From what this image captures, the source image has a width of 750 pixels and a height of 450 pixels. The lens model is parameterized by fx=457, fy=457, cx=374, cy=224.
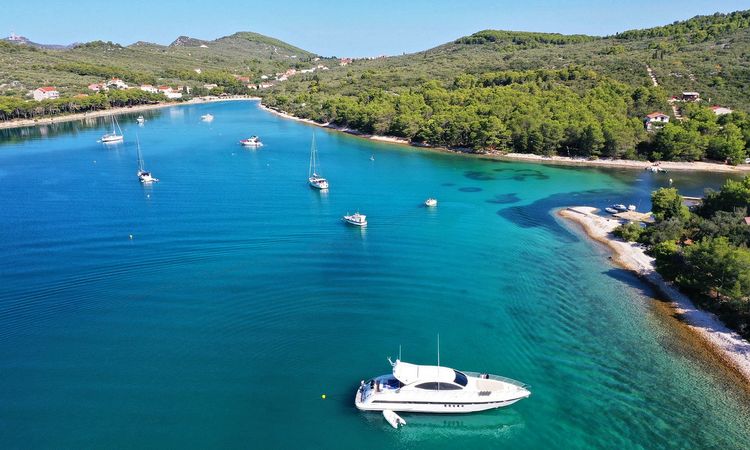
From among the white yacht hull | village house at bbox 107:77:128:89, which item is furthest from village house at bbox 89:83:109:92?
the white yacht hull

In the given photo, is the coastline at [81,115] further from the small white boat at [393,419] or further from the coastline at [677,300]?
the small white boat at [393,419]

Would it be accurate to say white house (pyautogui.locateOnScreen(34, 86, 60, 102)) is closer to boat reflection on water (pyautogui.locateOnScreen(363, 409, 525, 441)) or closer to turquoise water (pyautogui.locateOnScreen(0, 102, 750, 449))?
turquoise water (pyautogui.locateOnScreen(0, 102, 750, 449))

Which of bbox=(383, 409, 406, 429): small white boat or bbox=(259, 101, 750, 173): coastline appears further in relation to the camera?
bbox=(259, 101, 750, 173): coastline

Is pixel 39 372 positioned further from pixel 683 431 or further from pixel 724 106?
pixel 724 106

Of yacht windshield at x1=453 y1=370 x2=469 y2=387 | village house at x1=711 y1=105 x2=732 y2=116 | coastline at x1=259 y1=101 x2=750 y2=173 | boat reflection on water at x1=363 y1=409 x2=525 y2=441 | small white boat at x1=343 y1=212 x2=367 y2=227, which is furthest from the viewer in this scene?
village house at x1=711 y1=105 x2=732 y2=116

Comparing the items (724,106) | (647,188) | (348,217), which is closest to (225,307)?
(348,217)

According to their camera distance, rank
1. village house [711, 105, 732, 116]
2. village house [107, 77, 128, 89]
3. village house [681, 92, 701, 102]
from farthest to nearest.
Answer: village house [107, 77, 128, 89], village house [681, 92, 701, 102], village house [711, 105, 732, 116]

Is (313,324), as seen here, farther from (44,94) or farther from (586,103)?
(44,94)
